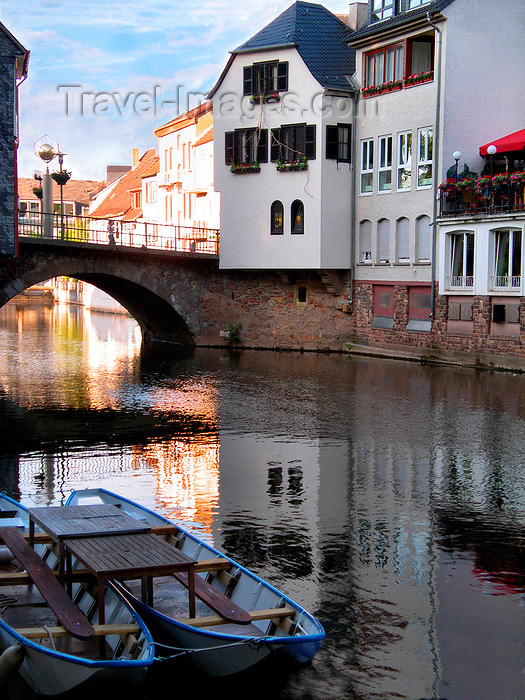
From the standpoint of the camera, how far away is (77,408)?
2347 centimetres

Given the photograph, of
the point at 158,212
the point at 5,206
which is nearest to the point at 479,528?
the point at 5,206

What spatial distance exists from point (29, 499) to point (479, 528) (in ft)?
21.5

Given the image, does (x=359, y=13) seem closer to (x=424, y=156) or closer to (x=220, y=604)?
(x=424, y=156)

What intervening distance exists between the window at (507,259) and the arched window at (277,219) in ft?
32.0

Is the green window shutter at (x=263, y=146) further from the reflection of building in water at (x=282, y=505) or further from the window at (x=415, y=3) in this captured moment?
the reflection of building in water at (x=282, y=505)

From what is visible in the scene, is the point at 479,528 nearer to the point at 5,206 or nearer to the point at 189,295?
the point at 5,206

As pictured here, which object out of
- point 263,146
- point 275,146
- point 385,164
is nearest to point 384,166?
point 385,164

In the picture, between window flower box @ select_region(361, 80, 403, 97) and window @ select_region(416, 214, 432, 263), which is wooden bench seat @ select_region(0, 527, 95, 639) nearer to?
window @ select_region(416, 214, 432, 263)

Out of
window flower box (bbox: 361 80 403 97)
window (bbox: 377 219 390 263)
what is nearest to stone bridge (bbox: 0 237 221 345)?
window (bbox: 377 219 390 263)

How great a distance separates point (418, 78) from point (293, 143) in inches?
227

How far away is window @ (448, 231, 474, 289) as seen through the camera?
32.3m

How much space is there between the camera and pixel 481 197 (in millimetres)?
31641

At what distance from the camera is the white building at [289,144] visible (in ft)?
121

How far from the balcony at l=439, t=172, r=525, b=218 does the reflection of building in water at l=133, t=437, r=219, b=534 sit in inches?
630
